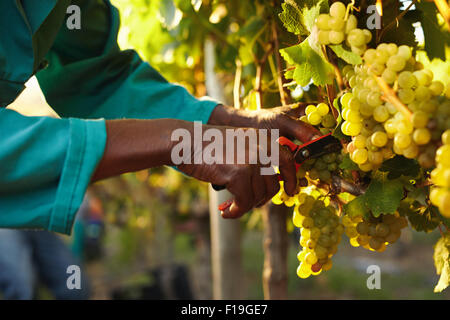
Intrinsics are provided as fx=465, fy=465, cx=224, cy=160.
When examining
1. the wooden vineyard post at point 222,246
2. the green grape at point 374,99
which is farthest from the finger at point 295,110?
the wooden vineyard post at point 222,246

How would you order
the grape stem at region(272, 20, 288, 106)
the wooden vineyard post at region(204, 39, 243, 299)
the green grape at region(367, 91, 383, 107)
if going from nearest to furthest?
the green grape at region(367, 91, 383, 107), the grape stem at region(272, 20, 288, 106), the wooden vineyard post at region(204, 39, 243, 299)

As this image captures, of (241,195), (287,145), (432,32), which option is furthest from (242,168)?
(432,32)

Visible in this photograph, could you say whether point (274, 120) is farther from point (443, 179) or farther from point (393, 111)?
point (443, 179)

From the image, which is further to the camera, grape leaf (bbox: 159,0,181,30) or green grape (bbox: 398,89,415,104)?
grape leaf (bbox: 159,0,181,30)

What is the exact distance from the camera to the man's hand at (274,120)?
121cm

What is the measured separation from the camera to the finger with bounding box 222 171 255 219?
998 mm

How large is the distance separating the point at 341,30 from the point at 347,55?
0.17ft

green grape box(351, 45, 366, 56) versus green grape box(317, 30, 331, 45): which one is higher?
green grape box(317, 30, 331, 45)

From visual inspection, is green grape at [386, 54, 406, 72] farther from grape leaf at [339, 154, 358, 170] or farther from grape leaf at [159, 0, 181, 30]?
grape leaf at [159, 0, 181, 30]

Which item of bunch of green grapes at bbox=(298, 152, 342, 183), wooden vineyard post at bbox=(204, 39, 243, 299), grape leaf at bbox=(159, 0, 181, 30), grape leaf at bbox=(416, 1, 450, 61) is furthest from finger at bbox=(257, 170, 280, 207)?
wooden vineyard post at bbox=(204, 39, 243, 299)

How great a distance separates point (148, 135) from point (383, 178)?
20.5 inches

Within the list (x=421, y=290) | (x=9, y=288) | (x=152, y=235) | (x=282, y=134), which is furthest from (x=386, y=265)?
(x=282, y=134)

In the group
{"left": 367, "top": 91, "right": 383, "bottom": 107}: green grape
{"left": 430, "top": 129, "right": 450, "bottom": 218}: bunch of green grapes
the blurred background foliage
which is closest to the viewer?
{"left": 430, "top": 129, "right": 450, "bottom": 218}: bunch of green grapes

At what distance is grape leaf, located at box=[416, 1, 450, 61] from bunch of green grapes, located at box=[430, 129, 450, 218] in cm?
67
